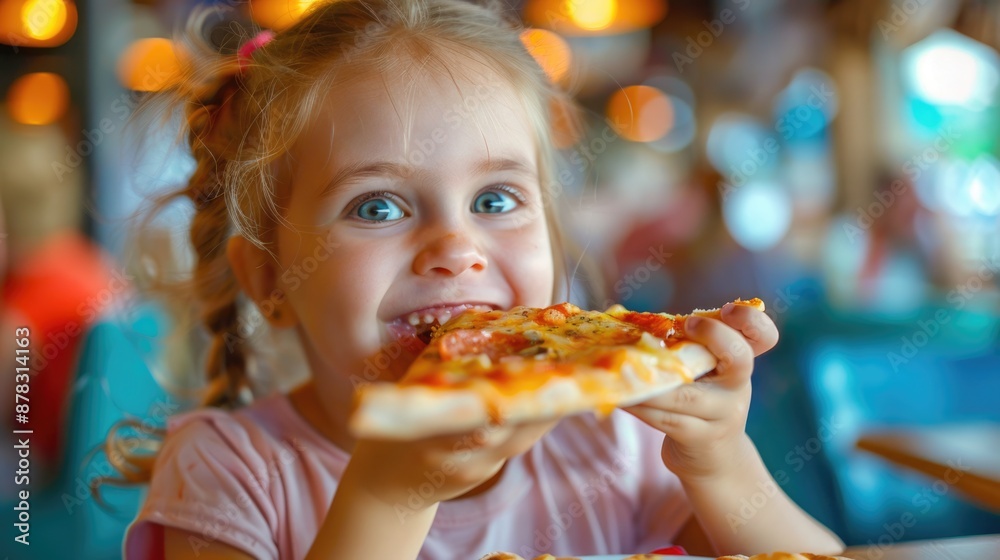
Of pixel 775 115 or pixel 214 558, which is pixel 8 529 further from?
pixel 775 115

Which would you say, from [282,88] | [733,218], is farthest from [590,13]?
[282,88]

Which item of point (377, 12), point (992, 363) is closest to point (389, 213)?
point (377, 12)

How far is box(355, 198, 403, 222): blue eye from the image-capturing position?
110 centimetres

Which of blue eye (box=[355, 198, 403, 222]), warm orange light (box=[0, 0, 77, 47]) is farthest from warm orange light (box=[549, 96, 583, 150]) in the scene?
warm orange light (box=[0, 0, 77, 47])

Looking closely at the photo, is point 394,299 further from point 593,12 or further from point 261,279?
point 593,12

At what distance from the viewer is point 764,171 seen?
767 cm

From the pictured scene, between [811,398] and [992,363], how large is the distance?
0.90 metres

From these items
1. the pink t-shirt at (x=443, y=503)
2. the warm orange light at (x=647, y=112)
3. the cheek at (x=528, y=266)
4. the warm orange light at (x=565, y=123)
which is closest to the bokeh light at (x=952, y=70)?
the warm orange light at (x=647, y=112)

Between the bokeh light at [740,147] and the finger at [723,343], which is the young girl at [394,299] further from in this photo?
the bokeh light at [740,147]

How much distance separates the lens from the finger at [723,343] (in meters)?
0.82

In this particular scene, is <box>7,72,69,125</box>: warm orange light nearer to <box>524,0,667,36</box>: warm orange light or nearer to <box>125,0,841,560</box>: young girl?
<box>524,0,667,36</box>: warm orange light

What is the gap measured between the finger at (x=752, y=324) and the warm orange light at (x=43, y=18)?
370 cm

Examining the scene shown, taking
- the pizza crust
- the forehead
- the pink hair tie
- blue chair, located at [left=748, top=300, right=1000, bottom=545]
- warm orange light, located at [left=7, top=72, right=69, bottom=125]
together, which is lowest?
blue chair, located at [left=748, top=300, right=1000, bottom=545]

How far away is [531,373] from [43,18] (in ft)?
12.9
